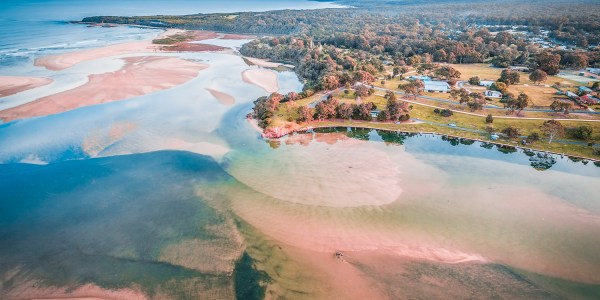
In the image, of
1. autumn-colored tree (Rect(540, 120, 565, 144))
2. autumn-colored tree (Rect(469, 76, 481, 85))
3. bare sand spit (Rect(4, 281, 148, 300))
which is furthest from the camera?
autumn-colored tree (Rect(469, 76, 481, 85))

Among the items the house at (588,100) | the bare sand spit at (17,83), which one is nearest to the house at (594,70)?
the house at (588,100)

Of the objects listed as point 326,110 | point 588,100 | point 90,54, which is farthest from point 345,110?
point 90,54

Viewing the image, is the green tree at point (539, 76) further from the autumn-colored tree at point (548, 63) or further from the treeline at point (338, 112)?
the treeline at point (338, 112)

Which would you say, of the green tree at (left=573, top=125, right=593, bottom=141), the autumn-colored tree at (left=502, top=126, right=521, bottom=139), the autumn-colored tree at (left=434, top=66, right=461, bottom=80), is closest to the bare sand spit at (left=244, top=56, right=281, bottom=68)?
the autumn-colored tree at (left=434, top=66, right=461, bottom=80)

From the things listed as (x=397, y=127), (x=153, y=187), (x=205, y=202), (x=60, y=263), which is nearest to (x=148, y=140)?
(x=153, y=187)

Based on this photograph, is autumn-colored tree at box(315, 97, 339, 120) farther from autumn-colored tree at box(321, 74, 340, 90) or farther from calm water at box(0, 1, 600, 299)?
autumn-colored tree at box(321, 74, 340, 90)

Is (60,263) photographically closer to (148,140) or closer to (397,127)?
(148,140)
